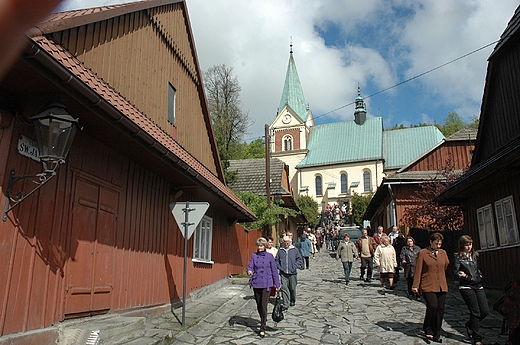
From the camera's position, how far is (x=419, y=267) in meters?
8.02

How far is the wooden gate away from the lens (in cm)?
652

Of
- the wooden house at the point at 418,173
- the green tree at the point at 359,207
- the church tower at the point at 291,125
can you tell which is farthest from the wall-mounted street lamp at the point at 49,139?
the church tower at the point at 291,125

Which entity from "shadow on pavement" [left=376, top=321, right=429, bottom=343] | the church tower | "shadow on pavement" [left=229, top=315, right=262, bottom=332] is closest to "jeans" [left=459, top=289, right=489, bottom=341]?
"shadow on pavement" [left=376, top=321, right=429, bottom=343]

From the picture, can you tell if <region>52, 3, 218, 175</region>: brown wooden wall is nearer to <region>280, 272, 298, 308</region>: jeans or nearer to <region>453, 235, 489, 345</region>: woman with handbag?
<region>280, 272, 298, 308</region>: jeans

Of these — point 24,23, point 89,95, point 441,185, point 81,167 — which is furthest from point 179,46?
point 441,185

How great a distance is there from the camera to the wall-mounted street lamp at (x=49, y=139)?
5176 mm

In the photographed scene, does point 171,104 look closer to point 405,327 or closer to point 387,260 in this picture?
→ point 405,327

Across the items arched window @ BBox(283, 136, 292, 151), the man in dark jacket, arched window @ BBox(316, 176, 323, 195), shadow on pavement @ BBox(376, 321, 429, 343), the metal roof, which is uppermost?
arched window @ BBox(283, 136, 292, 151)

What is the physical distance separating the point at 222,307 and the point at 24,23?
10.3 meters

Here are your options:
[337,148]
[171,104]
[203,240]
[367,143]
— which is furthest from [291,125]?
[171,104]

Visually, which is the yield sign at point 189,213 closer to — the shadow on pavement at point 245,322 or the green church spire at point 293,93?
the shadow on pavement at point 245,322

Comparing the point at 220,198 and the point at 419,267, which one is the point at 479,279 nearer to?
the point at 419,267

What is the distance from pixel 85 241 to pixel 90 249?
0.20m

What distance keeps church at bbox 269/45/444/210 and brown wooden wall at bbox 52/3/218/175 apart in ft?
169
